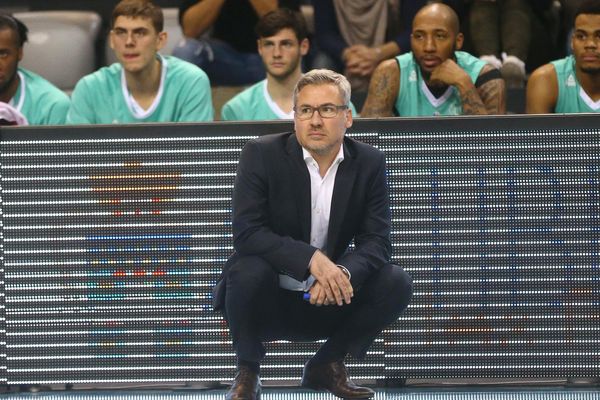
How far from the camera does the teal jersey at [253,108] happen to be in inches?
263

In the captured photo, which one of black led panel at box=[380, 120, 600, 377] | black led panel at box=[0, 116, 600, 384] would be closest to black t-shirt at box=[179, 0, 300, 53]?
black led panel at box=[0, 116, 600, 384]

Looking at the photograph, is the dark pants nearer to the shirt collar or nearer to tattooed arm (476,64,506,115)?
the shirt collar

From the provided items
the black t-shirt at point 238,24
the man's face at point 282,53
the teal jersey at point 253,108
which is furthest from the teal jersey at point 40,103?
the black t-shirt at point 238,24

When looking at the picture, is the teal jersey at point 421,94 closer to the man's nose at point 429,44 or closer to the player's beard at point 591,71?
the man's nose at point 429,44

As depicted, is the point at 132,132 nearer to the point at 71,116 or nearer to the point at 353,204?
the point at 353,204

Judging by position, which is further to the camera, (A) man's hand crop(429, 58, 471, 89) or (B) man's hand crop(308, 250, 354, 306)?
(A) man's hand crop(429, 58, 471, 89)

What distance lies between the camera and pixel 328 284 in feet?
14.4

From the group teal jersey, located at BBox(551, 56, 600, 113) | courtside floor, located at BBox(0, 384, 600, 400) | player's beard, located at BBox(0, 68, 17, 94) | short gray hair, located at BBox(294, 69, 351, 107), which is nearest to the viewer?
short gray hair, located at BBox(294, 69, 351, 107)

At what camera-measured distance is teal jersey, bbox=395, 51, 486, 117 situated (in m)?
6.76

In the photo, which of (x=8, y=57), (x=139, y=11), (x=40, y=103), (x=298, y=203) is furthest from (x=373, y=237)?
(x=8, y=57)

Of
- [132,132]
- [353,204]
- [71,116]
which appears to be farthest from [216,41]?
[353,204]

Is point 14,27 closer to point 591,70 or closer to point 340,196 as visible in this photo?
point 340,196

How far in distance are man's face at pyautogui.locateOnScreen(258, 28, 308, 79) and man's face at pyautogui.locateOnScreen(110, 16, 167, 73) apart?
1.96 feet

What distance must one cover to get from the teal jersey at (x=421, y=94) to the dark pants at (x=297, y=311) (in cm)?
226
